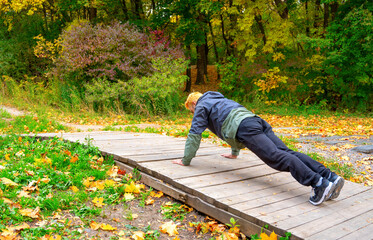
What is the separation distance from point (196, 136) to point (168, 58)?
929cm

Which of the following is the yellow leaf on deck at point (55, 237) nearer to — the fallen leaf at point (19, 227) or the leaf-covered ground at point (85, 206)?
the leaf-covered ground at point (85, 206)

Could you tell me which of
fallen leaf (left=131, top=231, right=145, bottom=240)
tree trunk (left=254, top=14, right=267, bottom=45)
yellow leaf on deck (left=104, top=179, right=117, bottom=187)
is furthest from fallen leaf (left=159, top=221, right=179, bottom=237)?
tree trunk (left=254, top=14, right=267, bottom=45)

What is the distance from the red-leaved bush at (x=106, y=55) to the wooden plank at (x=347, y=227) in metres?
9.99

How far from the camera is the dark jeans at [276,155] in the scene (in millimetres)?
3215

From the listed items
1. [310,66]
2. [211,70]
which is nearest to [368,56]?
[310,66]

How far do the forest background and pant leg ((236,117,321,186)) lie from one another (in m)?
7.45

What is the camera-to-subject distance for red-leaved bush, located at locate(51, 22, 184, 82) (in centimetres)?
1204

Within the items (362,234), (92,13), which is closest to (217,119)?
(362,234)

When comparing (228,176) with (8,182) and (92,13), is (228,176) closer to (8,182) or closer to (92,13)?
(8,182)

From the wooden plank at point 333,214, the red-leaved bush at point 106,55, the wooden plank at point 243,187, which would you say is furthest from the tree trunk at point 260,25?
the wooden plank at point 333,214

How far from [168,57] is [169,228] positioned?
10455 millimetres

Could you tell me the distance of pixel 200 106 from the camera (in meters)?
3.96

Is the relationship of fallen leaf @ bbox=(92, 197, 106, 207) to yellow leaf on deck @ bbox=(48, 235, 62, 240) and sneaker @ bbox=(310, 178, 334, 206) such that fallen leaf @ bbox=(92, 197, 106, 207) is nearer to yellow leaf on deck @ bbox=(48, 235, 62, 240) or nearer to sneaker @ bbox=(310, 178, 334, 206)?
yellow leaf on deck @ bbox=(48, 235, 62, 240)

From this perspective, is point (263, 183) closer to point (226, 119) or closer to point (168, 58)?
point (226, 119)
